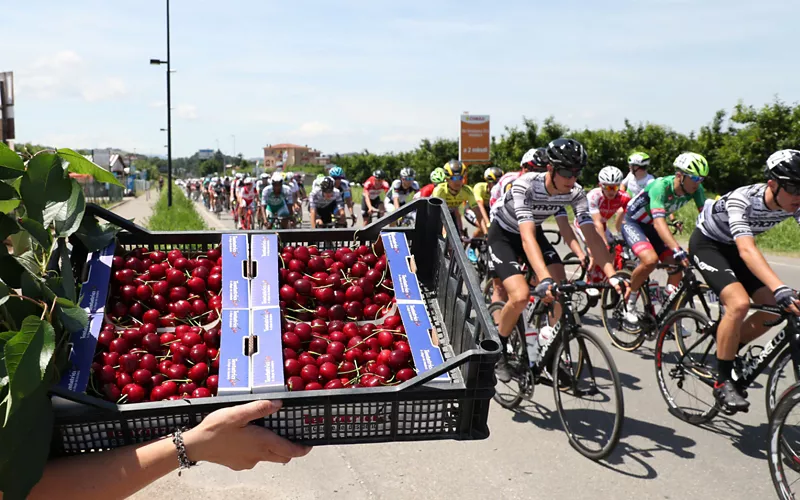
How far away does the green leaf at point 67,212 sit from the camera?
2195 millimetres

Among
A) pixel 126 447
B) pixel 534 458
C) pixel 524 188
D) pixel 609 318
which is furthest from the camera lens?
pixel 609 318

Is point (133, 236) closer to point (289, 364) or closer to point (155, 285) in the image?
point (155, 285)

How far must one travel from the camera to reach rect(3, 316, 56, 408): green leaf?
63.7 inches

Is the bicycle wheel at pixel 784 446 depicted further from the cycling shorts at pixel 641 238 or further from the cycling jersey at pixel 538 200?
the cycling shorts at pixel 641 238

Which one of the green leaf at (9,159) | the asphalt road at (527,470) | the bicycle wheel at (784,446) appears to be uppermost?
the green leaf at (9,159)

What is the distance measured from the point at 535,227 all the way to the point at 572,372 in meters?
1.14

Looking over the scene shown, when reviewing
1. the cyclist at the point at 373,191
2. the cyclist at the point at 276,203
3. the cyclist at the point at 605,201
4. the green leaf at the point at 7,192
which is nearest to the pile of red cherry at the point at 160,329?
the green leaf at the point at 7,192

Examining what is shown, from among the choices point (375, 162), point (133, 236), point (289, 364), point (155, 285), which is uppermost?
point (375, 162)

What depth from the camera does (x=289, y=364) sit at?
231 cm

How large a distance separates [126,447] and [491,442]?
3416mm

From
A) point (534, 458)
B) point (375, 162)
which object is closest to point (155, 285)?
point (534, 458)

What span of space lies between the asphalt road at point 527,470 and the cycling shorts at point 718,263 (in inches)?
43.5

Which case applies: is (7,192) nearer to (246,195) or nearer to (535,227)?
(535,227)

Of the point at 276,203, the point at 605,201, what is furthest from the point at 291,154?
the point at 605,201
